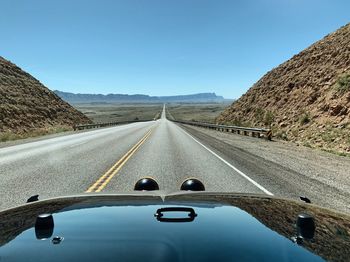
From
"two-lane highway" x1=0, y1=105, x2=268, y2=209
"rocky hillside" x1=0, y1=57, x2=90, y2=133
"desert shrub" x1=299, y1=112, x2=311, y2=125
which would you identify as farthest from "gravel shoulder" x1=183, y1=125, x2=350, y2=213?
"rocky hillside" x1=0, y1=57, x2=90, y2=133

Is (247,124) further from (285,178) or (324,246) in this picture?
(324,246)

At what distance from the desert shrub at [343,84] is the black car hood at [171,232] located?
30790mm

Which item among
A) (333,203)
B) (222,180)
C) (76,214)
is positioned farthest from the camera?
(222,180)

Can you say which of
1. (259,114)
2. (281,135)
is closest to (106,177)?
(281,135)

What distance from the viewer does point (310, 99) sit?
38281 mm

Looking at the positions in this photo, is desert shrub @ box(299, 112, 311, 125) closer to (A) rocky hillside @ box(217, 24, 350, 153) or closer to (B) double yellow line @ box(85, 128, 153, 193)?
(A) rocky hillside @ box(217, 24, 350, 153)

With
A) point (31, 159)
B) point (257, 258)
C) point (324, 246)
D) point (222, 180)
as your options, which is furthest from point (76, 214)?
point (31, 159)

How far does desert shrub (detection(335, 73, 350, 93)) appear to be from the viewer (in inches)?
1264

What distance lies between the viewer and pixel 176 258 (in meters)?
2.26

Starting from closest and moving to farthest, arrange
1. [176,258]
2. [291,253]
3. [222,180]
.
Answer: [176,258], [291,253], [222,180]

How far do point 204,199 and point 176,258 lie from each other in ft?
5.92

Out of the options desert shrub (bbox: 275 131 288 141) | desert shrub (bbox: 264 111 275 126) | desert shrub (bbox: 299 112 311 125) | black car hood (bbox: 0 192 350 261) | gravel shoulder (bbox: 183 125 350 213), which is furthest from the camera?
desert shrub (bbox: 264 111 275 126)

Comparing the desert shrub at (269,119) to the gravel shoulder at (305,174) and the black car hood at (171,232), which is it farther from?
the black car hood at (171,232)

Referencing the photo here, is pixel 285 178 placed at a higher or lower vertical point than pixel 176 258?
lower
